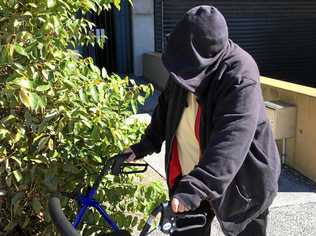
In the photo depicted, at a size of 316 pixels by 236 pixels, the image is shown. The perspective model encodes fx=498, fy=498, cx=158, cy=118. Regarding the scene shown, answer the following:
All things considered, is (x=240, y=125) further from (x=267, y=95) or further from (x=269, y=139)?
(x=267, y=95)

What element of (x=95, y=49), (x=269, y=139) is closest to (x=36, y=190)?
(x=269, y=139)

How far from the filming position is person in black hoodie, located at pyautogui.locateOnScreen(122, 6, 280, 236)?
74.2 inches

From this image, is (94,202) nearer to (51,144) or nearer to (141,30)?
(51,144)

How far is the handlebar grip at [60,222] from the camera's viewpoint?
1613 mm

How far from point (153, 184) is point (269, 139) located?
108 centimetres

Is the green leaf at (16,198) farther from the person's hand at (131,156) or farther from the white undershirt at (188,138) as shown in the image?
the white undershirt at (188,138)

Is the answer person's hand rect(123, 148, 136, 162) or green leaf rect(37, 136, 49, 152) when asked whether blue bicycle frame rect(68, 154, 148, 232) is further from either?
green leaf rect(37, 136, 49, 152)

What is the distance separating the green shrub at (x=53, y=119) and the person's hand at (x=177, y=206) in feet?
2.84

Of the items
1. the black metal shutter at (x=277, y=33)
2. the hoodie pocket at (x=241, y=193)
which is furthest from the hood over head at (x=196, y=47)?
the black metal shutter at (x=277, y=33)

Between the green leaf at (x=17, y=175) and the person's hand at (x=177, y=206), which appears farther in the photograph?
the green leaf at (x=17, y=175)

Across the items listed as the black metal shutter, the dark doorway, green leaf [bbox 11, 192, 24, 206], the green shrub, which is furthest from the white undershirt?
the black metal shutter

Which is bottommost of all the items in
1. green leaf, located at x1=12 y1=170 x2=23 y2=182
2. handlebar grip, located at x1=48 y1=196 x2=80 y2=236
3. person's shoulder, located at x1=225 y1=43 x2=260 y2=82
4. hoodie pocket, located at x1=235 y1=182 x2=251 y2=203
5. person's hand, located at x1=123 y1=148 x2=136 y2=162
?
green leaf, located at x1=12 y1=170 x2=23 y2=182

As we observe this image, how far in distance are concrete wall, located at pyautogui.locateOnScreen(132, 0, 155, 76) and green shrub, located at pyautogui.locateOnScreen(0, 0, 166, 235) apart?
718cm

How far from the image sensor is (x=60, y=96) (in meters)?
2.68
